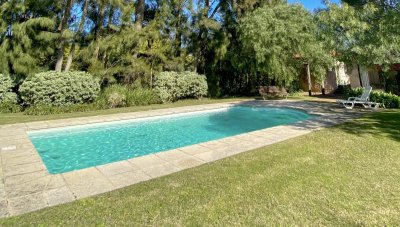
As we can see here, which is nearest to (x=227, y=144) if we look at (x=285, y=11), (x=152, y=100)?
(x=152, y=100)

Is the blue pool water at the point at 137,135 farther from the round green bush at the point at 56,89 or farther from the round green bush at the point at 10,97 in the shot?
the round green bush at the point at 10,97

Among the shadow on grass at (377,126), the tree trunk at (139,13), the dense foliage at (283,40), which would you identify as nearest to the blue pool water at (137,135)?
the shadow on grass at (377,126)

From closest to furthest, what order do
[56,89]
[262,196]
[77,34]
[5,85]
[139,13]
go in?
[262,196] < [56,89] < [5,85] < [77,34] < [139,13]

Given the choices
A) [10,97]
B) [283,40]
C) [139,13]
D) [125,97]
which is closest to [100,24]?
[139,13]

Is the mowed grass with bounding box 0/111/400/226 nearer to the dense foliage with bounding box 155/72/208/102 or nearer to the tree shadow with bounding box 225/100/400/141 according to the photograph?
the tree shadow with bounding box 225/100/400/141

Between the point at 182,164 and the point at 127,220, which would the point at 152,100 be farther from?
the point at 127,220

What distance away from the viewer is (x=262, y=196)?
3.94 meters

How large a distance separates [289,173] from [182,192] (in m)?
1.96

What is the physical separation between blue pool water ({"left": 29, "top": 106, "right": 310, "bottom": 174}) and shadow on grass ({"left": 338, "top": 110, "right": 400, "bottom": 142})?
250 cm

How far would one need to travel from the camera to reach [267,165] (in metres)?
5.16

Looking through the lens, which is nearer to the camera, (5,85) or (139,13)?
(5,85)

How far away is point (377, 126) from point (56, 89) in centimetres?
1468

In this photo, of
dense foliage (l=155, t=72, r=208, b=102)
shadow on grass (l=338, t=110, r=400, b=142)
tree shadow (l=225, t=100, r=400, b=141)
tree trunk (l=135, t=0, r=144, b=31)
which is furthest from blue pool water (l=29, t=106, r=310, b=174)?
tree trunk (l=135, t=0, r=144, b=31)

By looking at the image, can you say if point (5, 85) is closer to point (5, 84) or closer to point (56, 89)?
point (5, 84)
